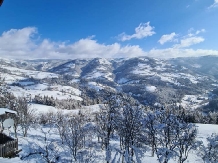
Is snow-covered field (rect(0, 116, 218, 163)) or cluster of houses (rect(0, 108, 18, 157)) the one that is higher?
cluster of houses (rect(0, 108, 18, 157))

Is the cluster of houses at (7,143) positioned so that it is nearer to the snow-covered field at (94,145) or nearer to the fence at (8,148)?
the fence at (8,148)

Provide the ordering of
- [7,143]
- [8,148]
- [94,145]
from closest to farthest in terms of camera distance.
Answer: [7,143] < [8,148] < [94,145]

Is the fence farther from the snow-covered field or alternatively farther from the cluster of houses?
the snow-covered field

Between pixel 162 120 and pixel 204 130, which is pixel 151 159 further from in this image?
pixel 204 130

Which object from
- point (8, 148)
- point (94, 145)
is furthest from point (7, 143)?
point (94, 145)

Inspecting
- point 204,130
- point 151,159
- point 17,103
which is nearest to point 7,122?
point 17,103

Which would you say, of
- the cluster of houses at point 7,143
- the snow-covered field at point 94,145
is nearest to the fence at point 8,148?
the cluster of houses at point 7,143

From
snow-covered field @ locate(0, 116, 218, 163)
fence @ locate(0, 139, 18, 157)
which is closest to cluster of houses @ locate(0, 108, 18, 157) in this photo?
fence @ locate(0, 139, 18, 157)

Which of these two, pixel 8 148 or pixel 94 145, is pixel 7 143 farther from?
pixel 94 145
